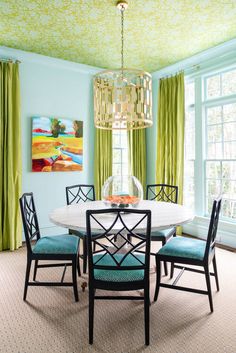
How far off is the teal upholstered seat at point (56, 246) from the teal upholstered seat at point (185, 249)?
80 centimetres

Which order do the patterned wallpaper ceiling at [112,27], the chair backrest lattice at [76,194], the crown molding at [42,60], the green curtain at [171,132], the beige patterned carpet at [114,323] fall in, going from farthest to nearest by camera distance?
the green curtain at [171,132] → the crown molding at [42,60] → the chair backrest lattice at [76,194] → the patterned wallpaper ceiling at [112,27] → the beige patterned carpet at [114,323]

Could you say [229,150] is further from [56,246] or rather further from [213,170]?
[56,246]

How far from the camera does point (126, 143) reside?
530 cm

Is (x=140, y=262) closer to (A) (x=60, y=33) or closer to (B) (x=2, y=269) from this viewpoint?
(B) (x=2, y=269)

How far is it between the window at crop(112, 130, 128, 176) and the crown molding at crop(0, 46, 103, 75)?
1.21 meters

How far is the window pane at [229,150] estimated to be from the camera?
397 cm

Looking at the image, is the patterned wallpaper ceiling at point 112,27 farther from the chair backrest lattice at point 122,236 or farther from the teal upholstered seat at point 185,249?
the teal upholstered seat at point 185,249

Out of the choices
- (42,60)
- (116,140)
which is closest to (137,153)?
(116,140)

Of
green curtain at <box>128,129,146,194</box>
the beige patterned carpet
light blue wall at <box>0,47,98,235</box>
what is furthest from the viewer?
green curtain at <box>128,129,146,194</box>

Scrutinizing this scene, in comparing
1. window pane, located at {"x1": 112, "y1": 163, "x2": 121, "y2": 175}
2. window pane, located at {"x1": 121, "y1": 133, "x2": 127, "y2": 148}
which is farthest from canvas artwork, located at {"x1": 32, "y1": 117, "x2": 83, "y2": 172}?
window pane, located at {"x1": 121, "y1": 133, "x2": 127, "y2": 148}

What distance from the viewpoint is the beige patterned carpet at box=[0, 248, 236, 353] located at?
183cm

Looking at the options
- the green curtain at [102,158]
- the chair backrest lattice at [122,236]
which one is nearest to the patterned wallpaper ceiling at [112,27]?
the green curtain at [102,158]

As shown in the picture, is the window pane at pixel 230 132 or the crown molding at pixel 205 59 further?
the window pane at pixel 230 132

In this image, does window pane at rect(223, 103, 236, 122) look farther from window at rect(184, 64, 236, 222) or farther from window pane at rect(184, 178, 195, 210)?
window pane at rect(184, 178, 195, 210)
